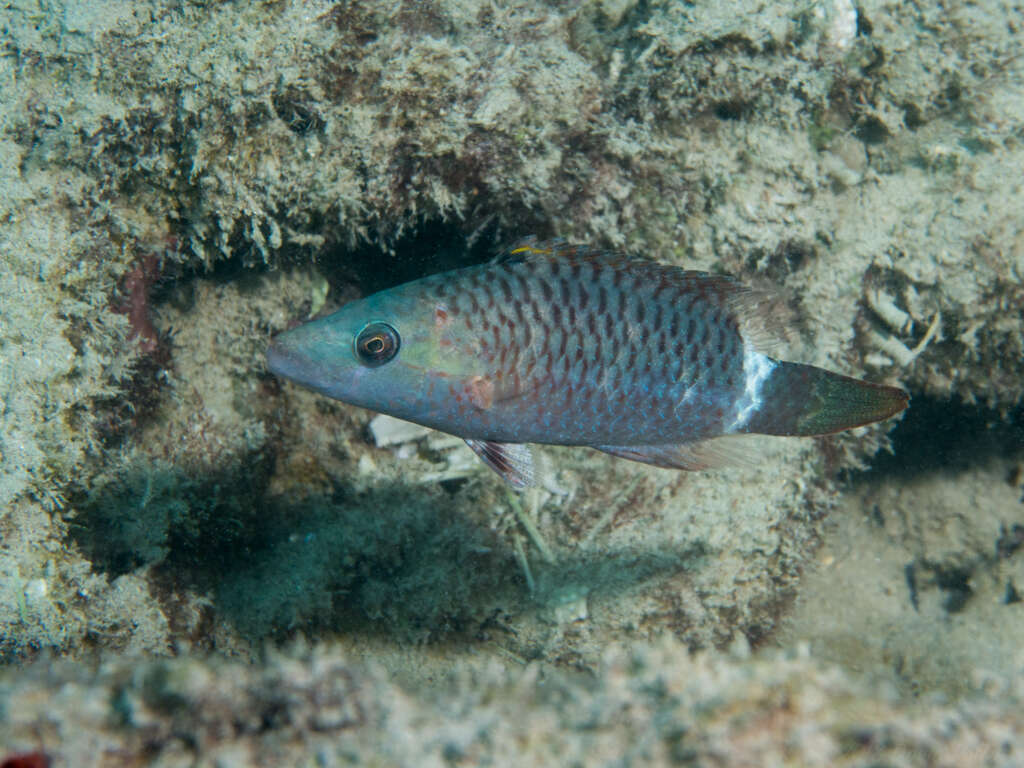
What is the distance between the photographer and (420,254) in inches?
172

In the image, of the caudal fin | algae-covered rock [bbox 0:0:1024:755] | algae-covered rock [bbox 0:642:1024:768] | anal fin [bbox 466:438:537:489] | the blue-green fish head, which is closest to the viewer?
algae-covered rock [bbox 0:642:1024:768]

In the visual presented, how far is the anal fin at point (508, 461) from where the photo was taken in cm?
276

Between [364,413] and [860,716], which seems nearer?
[860,716]

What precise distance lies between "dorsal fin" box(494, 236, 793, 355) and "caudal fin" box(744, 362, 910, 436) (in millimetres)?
170

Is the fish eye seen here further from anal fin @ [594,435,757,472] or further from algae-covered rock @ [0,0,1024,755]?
algae-covered rock @ [0,0,1024,755]

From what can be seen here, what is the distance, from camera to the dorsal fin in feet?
8.50

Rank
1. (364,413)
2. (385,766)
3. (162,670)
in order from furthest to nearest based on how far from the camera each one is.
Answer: (364,413)
(162,670)
(385,766)

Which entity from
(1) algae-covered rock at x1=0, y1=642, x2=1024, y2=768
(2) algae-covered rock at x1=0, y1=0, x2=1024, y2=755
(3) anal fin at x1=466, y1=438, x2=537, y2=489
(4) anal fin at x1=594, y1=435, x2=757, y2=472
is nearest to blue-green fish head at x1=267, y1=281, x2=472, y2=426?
(3) anal fin at x1=466, y1=438, x2=537, y2=489

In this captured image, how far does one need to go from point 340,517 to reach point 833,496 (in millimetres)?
3763

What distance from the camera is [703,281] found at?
2.65 metres

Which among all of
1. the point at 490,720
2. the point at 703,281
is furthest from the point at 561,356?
the point at 490,720

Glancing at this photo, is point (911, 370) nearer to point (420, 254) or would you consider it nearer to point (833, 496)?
point (833, 496)

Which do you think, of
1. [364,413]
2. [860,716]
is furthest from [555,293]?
[364,413]

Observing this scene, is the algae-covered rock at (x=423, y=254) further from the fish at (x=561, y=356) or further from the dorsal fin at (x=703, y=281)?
the fish at (x=561, y=356)
